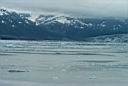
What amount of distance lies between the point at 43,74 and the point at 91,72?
2670mm

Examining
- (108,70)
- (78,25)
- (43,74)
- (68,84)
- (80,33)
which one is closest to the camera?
(68,84)

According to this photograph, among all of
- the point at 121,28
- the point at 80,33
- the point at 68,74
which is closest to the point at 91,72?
the point at 68,74

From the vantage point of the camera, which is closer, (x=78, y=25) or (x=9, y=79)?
(x=9, y=79)

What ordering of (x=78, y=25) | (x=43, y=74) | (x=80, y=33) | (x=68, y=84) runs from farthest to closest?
(x=78, y=25) → (x=80, y=33) → (x=43, y=74) → (x=68, y=84)

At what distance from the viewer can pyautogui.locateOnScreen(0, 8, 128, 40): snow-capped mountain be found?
12775cm

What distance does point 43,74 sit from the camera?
1055 inches

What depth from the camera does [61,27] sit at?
154500mm

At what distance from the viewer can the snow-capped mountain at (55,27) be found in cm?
12775

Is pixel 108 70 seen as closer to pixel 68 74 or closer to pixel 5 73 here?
pixel 68 74

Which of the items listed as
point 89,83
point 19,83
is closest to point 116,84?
point 89,83

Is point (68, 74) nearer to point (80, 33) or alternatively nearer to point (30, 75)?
point (30, 75)

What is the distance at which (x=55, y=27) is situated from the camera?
155 meters

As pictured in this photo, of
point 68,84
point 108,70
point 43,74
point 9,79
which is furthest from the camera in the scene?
point 108,70

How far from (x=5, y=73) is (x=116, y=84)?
20.8 ft
